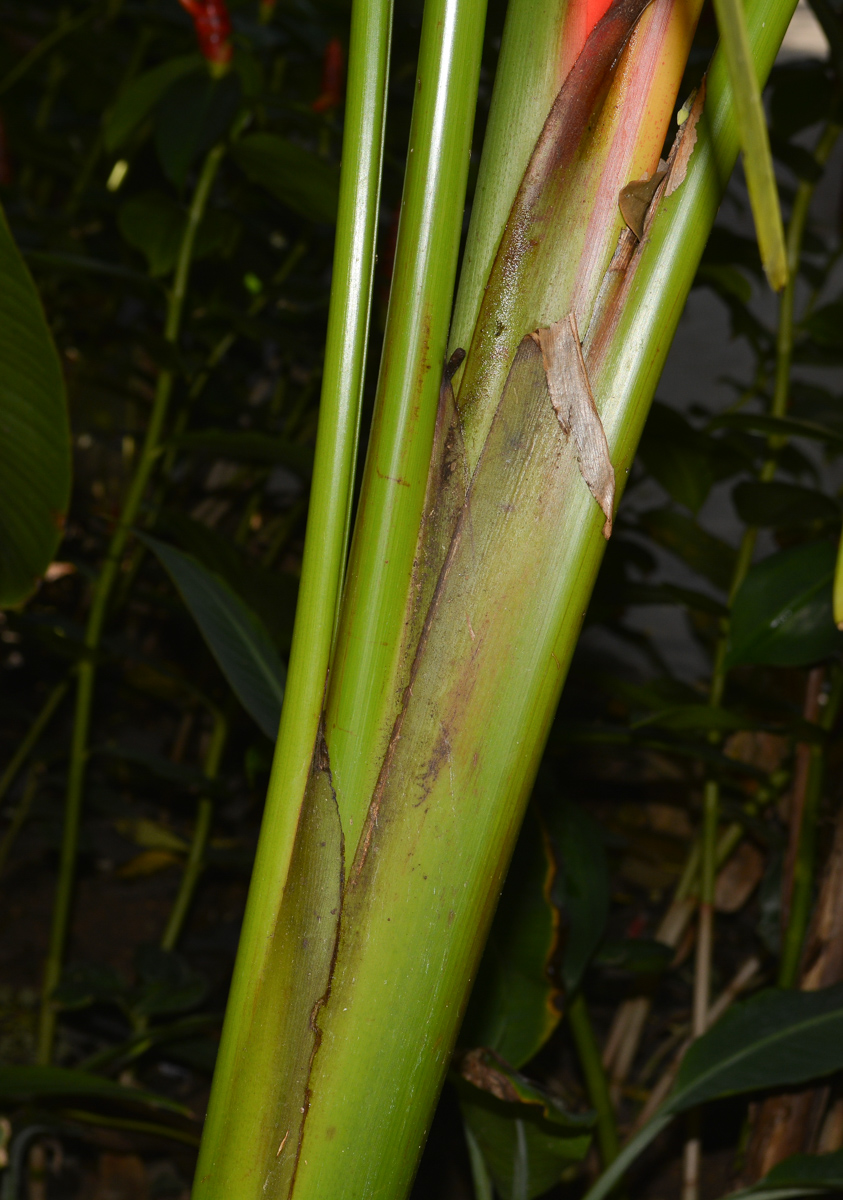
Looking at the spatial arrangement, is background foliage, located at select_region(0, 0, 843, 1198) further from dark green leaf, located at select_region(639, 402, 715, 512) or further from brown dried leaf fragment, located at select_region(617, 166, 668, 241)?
brown dried leaf fragment, located at select_region(617, 166, 668, 241)

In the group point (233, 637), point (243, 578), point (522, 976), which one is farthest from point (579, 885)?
point (243, 578)

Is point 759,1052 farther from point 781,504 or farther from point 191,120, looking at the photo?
point 191,120

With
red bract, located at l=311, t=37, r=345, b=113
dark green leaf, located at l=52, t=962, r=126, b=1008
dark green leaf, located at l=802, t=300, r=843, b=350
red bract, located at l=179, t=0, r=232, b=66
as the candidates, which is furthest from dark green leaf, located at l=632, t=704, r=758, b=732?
red bract, located at l=311, t=37, r=345, b=113

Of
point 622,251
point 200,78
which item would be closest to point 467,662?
point 622,251

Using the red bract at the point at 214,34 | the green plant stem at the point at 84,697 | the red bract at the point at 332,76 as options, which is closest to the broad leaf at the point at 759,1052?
the green plant stem at the point at 84,697

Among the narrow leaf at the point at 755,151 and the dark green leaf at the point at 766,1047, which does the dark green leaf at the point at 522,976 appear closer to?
the dark green leaf at the point at 766,1047

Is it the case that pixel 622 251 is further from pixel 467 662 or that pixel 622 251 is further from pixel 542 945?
pixel 542 945
